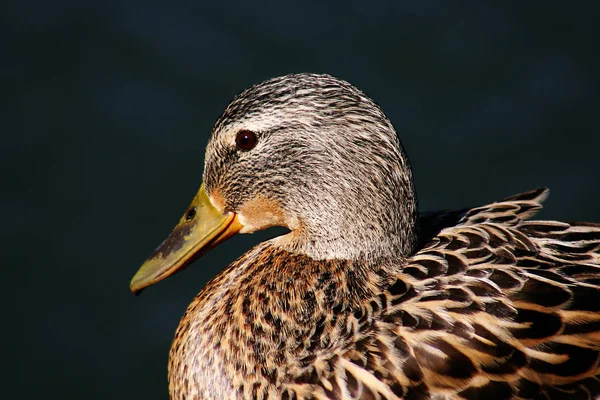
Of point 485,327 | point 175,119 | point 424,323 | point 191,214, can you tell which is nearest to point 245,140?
point 191,214

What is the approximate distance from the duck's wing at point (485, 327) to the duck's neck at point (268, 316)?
0.13 metres

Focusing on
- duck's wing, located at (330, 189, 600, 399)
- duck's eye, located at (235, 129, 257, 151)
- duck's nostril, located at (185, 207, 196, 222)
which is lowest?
duck's wing, located at (330, 189, 600, 399)

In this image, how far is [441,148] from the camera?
242 inches

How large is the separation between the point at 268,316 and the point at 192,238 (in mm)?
471

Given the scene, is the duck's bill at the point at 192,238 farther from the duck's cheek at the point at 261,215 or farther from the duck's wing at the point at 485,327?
the duck's wing at the point at 485,327

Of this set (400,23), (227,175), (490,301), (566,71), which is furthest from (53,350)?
(566,71)

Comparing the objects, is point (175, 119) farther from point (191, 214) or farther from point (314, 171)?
point (314, 171)

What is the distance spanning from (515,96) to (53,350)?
3369 mm

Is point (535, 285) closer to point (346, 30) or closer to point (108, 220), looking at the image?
point (108, 220)

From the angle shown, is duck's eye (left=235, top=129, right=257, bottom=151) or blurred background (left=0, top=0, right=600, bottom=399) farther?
blurred background (left=0, top=0, right=600, bottom=399)

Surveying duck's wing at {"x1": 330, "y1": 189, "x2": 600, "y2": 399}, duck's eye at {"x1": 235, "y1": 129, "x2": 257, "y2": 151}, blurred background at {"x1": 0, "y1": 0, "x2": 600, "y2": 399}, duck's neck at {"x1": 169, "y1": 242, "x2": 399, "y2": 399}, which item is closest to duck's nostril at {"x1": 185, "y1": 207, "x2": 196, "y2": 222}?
duck's neck at {"x1": 169, "y1": 242, "x2": 399, "y2": 399}

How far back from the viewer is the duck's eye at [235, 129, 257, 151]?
3539mm

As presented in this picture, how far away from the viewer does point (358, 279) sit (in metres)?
3.62

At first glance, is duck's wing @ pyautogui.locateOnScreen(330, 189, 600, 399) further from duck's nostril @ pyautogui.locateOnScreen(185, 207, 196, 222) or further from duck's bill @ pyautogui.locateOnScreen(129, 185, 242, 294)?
duck's nostril @ pyautogui.locateOnScreen(185, 207, 196, 222)
